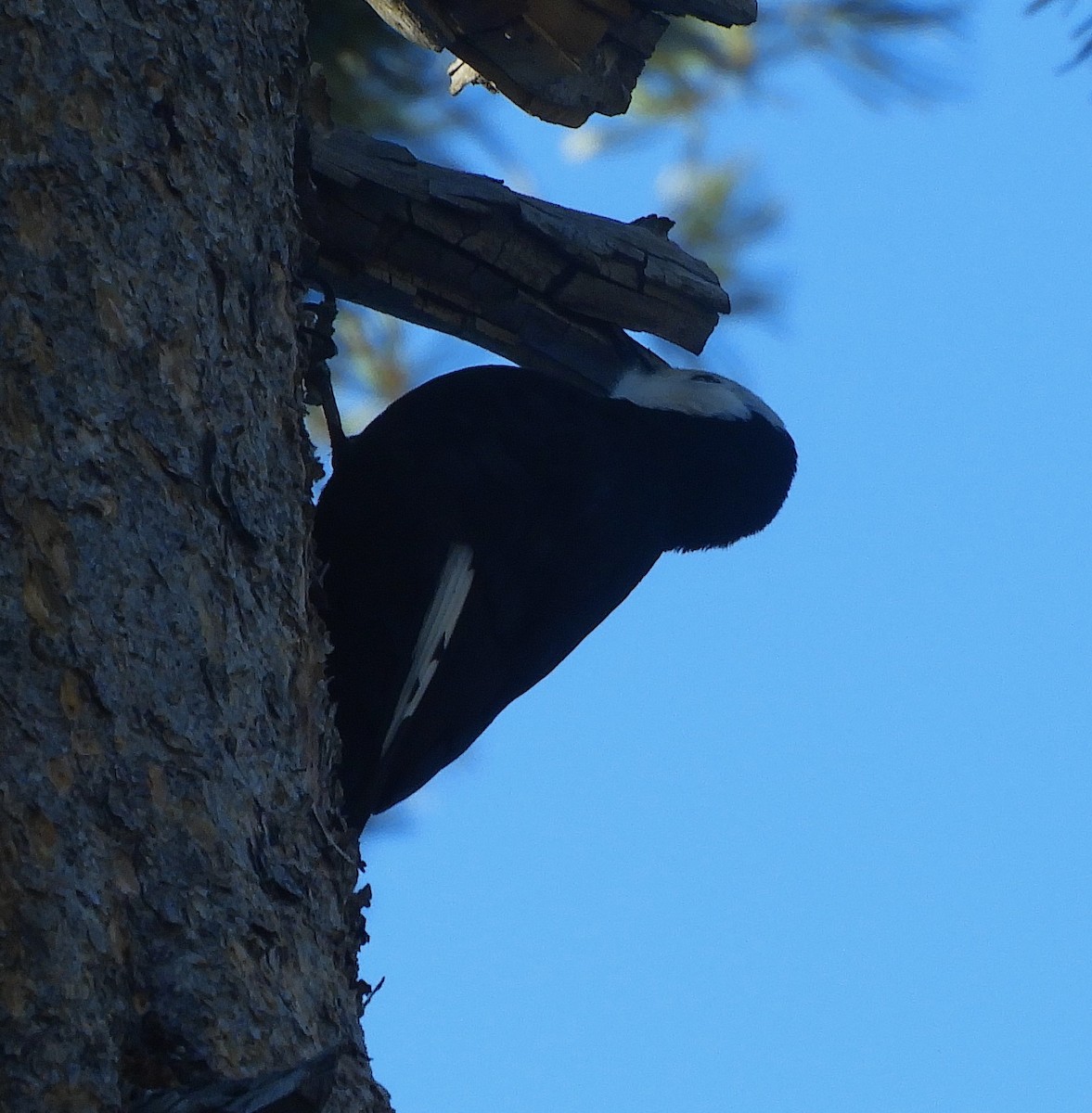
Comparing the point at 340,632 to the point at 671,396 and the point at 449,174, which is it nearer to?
the point at 449,174

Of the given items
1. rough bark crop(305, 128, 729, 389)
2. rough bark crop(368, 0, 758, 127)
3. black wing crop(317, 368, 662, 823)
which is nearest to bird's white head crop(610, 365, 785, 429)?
black wing crop(317, 368, 662, 823)

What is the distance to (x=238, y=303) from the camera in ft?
5.50

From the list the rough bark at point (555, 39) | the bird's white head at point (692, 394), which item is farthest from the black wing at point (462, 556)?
the rough bark at point (555, 39)

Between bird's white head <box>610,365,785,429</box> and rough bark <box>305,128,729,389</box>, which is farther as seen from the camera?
bird's white head <box>610,365,785,429</box>

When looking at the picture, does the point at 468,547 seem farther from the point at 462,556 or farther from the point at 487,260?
the point at 487,260

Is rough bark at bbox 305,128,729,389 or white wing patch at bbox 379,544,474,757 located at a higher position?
rough bark at bbox 305,128,729,389

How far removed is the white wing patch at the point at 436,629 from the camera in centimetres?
233

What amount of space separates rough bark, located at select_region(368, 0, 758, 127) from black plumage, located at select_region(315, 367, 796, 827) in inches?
17.2

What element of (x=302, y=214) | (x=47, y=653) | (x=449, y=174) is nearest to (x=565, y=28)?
A: (x=449, y=174)

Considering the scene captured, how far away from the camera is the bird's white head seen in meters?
2.88

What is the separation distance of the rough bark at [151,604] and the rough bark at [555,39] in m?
0.61

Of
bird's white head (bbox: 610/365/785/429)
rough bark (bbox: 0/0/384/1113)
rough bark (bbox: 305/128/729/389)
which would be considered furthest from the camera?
bird's white head (bbox: 610/365/785/429)

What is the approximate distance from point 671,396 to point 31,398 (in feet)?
5.58

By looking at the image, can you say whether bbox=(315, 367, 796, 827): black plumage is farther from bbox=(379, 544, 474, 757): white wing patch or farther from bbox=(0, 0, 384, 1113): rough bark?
bbox=(0, 0, 384, 1113): rough bark
